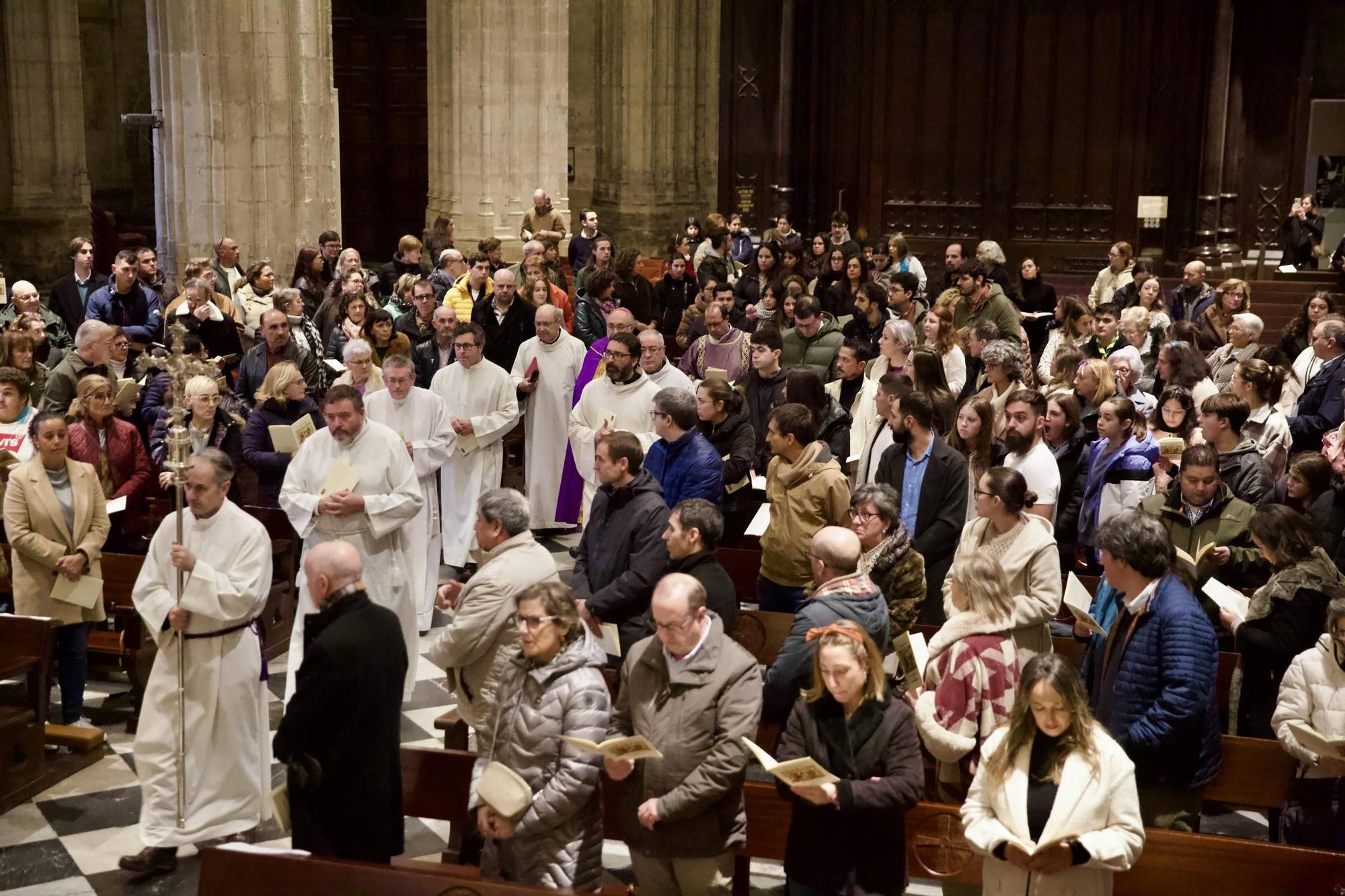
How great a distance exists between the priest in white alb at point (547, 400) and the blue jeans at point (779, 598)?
371 centimetres

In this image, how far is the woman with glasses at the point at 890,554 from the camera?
21.7ft

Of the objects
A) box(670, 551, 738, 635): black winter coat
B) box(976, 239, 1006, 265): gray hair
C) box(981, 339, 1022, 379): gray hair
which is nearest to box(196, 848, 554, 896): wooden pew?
box(670, 551, 738, 635): black winter coat

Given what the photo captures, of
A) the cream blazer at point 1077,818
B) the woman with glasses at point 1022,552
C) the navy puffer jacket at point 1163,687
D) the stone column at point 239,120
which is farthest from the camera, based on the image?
the stone column at point 239,120

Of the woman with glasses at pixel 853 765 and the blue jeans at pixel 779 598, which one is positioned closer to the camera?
the woman with glasses at pixel 853 765

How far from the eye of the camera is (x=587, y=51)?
77.4 feet

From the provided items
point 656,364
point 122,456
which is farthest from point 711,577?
point 122,456

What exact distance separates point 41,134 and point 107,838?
49.9 feet

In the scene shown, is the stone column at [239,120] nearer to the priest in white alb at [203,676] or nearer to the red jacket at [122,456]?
the red jacket at [122,456]

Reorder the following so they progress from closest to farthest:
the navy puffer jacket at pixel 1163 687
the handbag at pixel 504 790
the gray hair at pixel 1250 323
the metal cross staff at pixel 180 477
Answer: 1. the handbag at pixel 504 790
2. the navy puffer jacket at pixel 1163 687
3. the metal cross staff at pixel 180 477
4. the gray hair at pixel 1250 323

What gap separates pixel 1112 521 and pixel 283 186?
33.5 ft

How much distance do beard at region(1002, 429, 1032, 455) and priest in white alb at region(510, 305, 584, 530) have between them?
4197mm

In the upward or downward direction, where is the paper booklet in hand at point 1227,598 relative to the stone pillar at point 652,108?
downward

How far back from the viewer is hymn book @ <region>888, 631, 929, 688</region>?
6.18 m

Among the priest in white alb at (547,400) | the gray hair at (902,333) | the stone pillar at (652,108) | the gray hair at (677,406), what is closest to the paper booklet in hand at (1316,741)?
the gray hair at (677,406)
